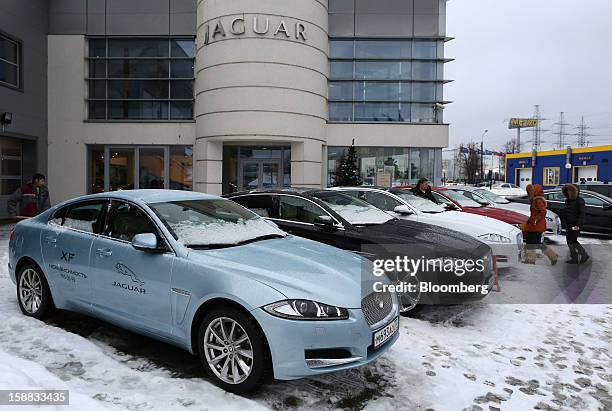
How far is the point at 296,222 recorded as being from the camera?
6.02 metres

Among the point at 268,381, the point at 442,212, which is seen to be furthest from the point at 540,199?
the point at 268,381

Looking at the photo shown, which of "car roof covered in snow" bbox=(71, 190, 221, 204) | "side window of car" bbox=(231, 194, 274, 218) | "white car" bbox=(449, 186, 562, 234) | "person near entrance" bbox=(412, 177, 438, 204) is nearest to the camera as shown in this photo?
"car roof covered in snow" bbox=(71, 190, 221, 204)

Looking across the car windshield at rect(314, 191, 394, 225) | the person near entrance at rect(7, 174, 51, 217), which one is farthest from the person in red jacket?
the person near entrance at rect(7, 174, 51, 217)

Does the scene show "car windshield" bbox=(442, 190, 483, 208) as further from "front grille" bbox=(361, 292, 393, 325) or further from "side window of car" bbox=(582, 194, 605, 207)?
"front grille" bbox=(361, 292, 393, 325)

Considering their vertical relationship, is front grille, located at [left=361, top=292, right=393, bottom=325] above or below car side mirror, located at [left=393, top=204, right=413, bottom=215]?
below

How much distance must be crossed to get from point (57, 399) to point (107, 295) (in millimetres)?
1241

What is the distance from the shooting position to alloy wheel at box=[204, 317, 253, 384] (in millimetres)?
3254

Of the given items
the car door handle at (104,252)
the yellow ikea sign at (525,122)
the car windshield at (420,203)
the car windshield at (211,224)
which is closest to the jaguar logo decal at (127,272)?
the car door handle at (104,252)

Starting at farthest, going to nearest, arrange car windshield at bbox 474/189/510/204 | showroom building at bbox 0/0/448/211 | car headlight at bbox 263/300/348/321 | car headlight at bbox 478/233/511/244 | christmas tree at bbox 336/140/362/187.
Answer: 1. showroom building at bbox 0/0/448/211
2. christmas tree at bbox 336/140/362/187
3. car windshield at bbox 474/189/510/204
4. car headlight at bbox 478/233/511/244
5. car headlight at bbox 263/300/348/321

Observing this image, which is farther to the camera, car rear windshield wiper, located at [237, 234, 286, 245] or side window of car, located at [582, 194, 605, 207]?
side window of car, located at [582, 194, 605, 207]

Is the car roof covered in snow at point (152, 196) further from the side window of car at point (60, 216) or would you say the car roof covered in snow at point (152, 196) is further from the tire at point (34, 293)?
the tire at point (34, 293)

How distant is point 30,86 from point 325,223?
17.7m

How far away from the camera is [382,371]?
12.6 ft

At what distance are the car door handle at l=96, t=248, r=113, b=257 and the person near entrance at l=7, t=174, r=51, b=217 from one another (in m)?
4.54
